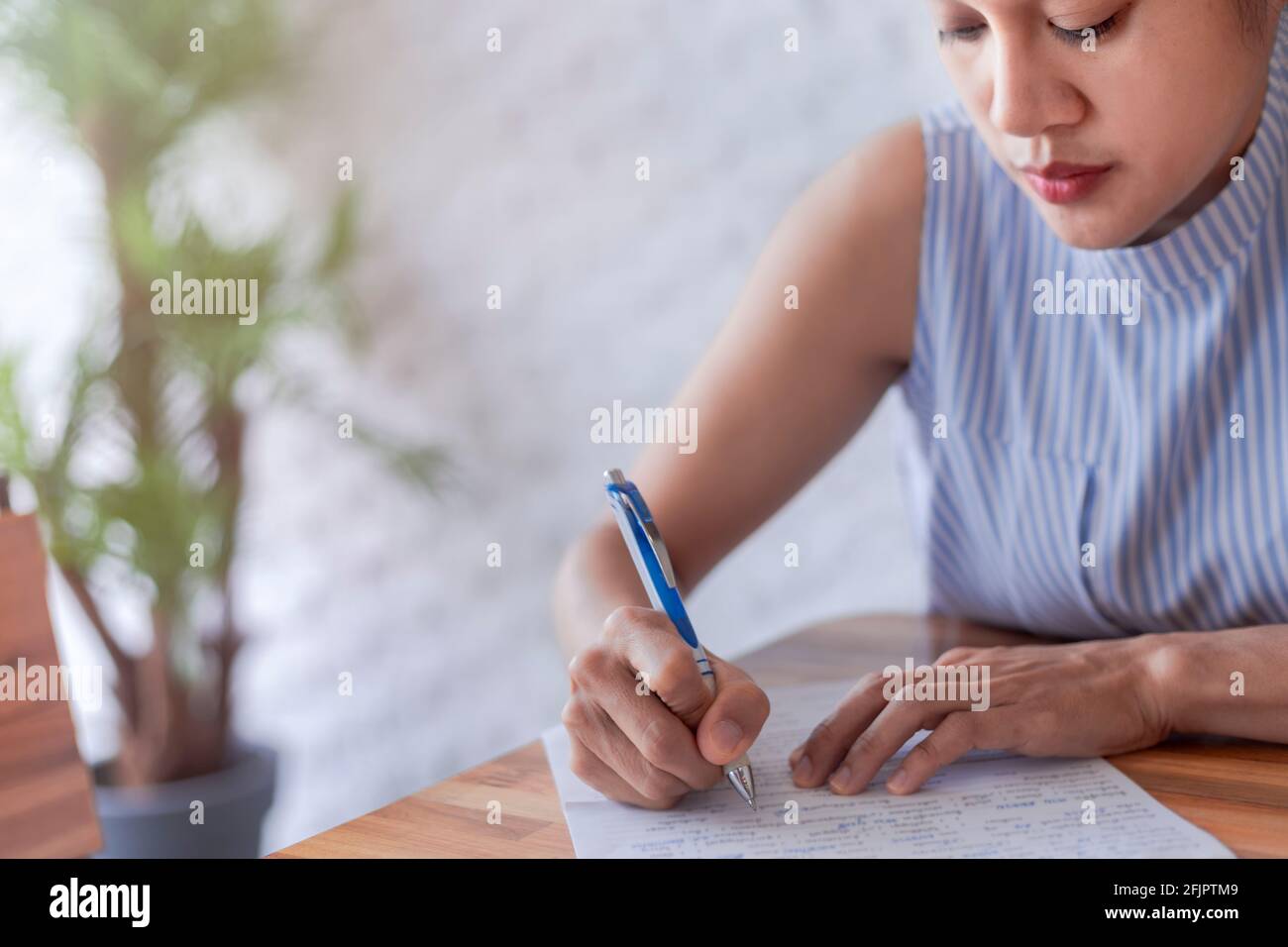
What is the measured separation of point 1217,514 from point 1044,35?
15.4 inches

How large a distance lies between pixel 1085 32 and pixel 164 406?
4.77 ft

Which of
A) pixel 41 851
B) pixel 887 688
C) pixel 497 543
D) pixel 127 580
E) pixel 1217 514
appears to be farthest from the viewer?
pixel 497 543

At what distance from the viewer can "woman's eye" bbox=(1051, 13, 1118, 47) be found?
72 cm

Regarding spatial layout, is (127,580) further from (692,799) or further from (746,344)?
(692,799)

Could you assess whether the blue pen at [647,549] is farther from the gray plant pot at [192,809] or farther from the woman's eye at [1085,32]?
the gray plant pot at [192,809]

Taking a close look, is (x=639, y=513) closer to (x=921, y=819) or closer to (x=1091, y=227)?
(x=921, y=819)

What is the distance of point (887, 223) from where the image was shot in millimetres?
1035

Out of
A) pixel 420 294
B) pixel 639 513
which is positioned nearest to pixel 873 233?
pixel 639 513

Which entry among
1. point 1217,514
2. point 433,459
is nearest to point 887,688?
point 1217,514

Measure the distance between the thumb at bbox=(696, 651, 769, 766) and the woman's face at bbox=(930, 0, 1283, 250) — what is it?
0.38m

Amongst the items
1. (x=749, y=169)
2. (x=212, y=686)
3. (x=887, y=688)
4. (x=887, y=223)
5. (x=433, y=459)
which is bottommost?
(x=212, y=686)

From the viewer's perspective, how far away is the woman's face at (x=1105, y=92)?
726 millimetres

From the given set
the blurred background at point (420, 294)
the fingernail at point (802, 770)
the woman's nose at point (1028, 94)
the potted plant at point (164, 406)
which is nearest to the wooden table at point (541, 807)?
the fingernail at point (802, 770)

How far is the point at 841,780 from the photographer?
2.08 ft
